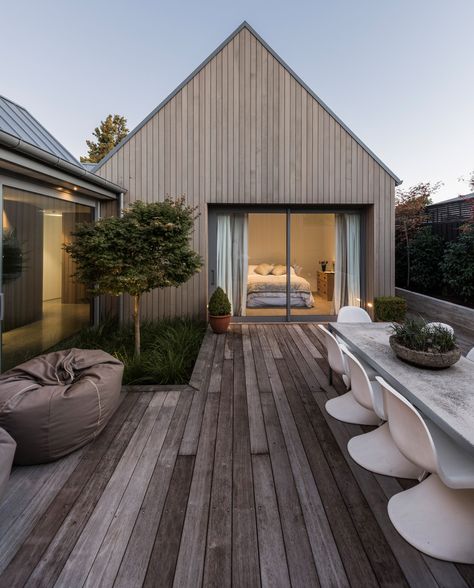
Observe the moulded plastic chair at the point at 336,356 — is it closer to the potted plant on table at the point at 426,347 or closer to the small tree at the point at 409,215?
the potted plant on table at the point at 426,347

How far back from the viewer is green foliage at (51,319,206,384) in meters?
3.89

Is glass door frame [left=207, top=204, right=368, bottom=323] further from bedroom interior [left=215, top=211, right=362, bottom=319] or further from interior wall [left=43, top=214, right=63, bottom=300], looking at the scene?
interior wall [left=43, top=214, right=63, bottom=300]

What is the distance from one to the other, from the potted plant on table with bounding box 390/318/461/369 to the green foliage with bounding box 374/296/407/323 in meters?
4.06

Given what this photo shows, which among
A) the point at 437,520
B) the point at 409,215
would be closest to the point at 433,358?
the point at 437,520

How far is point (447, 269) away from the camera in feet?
25.2

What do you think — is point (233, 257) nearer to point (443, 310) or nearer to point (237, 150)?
point (237, 150)

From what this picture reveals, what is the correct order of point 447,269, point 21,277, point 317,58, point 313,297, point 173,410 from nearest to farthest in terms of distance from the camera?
point 173,410 → point 21,277 → point 313,297 → point 447,269 → point 317,58

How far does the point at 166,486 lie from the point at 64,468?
0.77 m

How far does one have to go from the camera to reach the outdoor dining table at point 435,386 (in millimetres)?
1485

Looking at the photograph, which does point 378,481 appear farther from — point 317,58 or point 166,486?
point 317,58

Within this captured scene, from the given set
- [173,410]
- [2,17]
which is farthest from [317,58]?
[173,410]

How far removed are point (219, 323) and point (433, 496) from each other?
4.52 meters

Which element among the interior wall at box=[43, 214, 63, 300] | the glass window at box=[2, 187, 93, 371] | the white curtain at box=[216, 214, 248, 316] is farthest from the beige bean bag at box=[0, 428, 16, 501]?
the white curtain at box=[216, 214, 248, 316]

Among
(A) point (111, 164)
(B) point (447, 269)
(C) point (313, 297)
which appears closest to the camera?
(A) point (111, 164)
